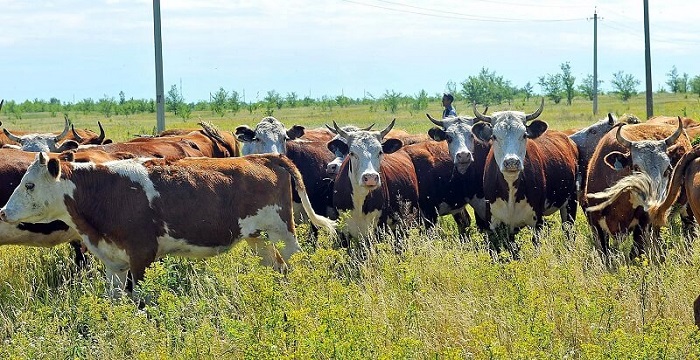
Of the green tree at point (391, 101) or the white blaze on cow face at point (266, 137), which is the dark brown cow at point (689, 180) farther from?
the green tree at point (391, 101)

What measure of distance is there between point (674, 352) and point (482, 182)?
7045 mm

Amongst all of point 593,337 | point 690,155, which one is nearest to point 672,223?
point 690,155

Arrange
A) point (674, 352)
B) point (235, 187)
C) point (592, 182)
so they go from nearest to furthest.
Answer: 1. point (674, 352)
2. point (235, 187)
3. point (592, 182)

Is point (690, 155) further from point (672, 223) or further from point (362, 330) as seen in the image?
point (672, 223)

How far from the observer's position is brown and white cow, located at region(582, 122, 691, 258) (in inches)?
373

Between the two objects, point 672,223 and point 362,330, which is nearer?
point 362,330

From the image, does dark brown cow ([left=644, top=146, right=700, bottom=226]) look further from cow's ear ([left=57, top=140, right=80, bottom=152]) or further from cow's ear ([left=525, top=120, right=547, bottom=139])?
cow's ear ([left=57, top=140, right=80, bottom=152])

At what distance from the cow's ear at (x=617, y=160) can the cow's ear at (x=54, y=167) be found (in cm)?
540

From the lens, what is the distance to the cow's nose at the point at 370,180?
10562 mm

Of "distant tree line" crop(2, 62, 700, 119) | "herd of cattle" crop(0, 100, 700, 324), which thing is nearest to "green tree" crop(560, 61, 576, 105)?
"distant tree line" crop(2, 62, 700, 119)

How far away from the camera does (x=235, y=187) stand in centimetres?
894

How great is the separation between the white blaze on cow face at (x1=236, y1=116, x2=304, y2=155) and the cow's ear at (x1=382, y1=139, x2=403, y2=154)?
180 cm

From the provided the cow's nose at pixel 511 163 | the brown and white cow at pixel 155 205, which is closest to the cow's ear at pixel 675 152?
the cow's nose at pixel 511 163

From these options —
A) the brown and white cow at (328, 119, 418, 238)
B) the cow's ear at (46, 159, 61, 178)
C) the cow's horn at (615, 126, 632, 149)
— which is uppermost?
the cow's horn at (615, 126, 632, 149)
